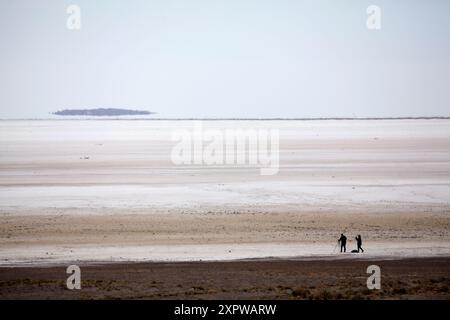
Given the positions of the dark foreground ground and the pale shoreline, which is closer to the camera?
the dark foreground ground

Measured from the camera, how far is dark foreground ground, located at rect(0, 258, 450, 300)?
1577 centimetres

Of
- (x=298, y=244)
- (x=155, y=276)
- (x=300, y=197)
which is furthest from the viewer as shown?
(x=300, y=197)

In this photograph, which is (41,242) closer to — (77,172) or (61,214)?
(61,214)

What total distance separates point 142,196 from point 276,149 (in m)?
35.5

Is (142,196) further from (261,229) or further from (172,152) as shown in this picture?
(172,152)

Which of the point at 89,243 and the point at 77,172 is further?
the point at 77,172

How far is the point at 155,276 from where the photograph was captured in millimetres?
18250

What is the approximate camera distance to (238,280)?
1750 cm

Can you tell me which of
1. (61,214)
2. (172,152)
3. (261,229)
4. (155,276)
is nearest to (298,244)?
(261,229)

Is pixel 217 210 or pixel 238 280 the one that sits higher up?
pixel 217 210

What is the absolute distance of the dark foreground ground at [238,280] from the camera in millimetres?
15766

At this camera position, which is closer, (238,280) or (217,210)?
(238,280)

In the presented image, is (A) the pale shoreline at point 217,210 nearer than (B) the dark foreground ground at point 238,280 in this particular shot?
No
